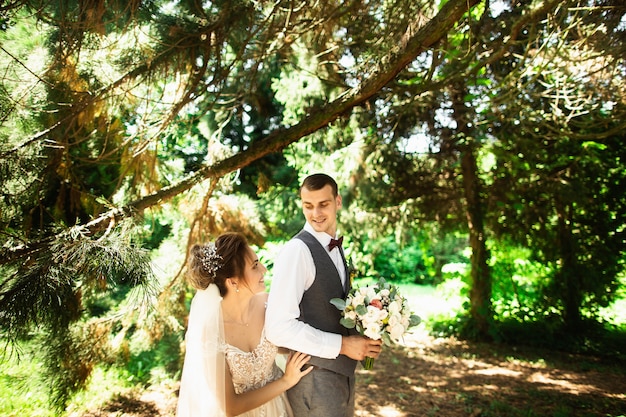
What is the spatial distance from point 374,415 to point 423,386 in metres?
1.23

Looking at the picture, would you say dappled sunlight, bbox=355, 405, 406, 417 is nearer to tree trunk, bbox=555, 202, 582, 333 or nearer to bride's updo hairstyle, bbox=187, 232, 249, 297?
bride's updo hairstyle, bbox=187, 232, 249, 297

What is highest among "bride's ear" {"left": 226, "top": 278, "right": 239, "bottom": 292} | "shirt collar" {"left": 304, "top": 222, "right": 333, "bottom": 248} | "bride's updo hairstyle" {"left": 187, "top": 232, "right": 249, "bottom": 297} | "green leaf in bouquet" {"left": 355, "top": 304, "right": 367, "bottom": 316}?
"shirt collar" {"left": 304, "top": 222, "right": 333, "bottom": 248}

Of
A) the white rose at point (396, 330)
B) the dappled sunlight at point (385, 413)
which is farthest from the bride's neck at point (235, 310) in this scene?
the dappled sunlight at point (385, 413)

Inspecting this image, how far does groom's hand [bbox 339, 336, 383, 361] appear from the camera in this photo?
248 centimetres

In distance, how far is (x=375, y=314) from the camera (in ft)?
8.11

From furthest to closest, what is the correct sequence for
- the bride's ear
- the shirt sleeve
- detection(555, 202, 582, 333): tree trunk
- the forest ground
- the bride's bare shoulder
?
detection(555, 202, 582, 333): tree trunk < the forest ground < the bride's bare shoulder < the bride's ear < the shirt sleeve

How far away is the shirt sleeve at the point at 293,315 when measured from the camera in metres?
2.42

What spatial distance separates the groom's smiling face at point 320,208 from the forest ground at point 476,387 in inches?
131

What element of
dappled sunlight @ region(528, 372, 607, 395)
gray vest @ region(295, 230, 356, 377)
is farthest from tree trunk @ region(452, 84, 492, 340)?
gray vest @ region(295, 230, 356, 377)

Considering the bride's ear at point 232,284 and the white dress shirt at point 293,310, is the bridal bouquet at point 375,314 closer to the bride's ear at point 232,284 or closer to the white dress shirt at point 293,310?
the white dress shirt at point 293,310

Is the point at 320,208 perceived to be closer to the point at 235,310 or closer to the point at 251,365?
the point at 235,310

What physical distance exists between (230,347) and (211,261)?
0.50 metres

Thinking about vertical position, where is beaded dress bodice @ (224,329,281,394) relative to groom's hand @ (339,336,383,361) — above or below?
below

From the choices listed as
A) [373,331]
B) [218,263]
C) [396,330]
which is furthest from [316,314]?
[218,263]
